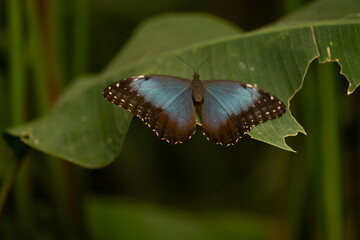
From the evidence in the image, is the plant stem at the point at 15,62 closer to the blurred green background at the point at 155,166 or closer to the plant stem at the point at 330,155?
the blurred green background at the point at 155,166

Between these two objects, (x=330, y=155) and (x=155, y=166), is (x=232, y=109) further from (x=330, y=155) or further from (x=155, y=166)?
(x=155, y=166)

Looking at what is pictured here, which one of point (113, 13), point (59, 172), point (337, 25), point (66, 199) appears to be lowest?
point (66, 199)

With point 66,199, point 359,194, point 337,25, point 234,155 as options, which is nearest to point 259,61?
point 337,25

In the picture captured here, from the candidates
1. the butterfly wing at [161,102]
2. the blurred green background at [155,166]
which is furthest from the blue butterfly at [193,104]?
the blurred green background at [155,166]

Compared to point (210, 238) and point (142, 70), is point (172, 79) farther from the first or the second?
point (210, 238)

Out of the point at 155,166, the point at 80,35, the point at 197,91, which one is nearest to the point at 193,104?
the point at 197,91
